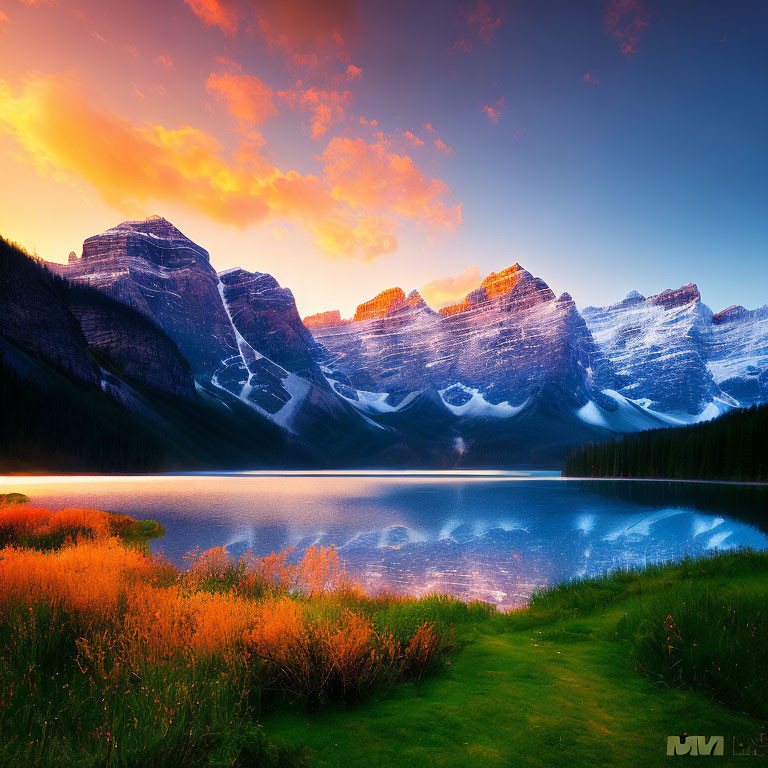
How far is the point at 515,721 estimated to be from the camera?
7.73 m

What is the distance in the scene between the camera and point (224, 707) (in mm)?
6844

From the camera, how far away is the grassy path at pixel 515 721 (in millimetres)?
6691

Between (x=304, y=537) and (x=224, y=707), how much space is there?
102 feet

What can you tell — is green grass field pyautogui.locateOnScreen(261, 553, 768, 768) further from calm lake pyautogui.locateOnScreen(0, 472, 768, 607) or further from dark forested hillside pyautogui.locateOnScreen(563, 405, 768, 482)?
dark forested hillside pyautogui.locateOnScreen(563, 405, 768, 482)

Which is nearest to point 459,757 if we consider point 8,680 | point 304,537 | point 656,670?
point 656,670

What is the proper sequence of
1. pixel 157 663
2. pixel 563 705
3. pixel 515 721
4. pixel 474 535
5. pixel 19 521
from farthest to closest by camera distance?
1. pixel 474 535
2. pixel 19 521
3. pixel 563 705
4. pixel 157 663
5. pixel 515 721

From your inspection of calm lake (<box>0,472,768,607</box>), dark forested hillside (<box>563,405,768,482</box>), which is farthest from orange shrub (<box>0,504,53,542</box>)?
dark forested hillside (<box>563,405,768,482</box>)

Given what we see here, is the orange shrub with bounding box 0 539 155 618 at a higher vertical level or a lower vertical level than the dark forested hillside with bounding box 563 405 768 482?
higher

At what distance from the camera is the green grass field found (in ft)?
22.3

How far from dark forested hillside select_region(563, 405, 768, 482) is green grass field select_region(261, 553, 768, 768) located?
10803 centimetres

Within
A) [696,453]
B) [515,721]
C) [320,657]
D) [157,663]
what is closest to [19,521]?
[157,663]

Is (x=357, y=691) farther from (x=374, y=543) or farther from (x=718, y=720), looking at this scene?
(x=374, y=543)

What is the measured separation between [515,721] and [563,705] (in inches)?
42.6

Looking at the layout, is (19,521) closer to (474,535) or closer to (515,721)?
(515,721)
